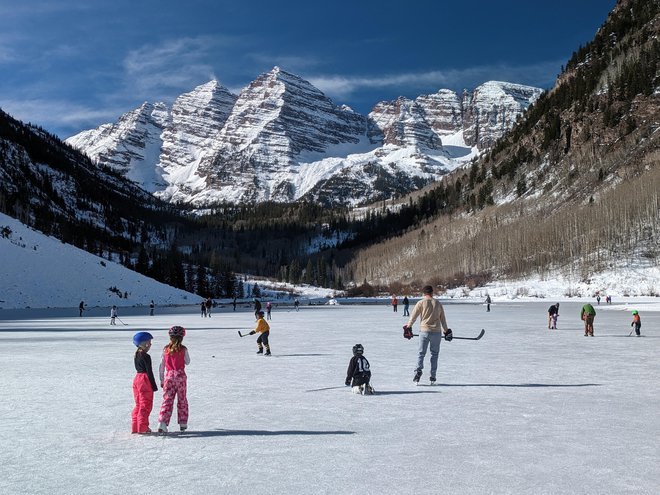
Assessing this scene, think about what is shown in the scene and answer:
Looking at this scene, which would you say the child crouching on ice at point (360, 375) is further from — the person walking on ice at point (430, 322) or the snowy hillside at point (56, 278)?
the snowy hillside at point (56, 278)

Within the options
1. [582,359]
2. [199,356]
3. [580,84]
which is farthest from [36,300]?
[580,84]

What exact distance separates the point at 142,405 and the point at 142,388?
0.83 feet

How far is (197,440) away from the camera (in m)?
8.36

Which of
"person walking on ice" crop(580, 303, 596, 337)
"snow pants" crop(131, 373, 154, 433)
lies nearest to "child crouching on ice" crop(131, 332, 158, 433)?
"snow pants" crop(131, 373, 154, 433)

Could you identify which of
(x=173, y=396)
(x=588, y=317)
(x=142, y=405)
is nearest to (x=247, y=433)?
(x=173, y=396)

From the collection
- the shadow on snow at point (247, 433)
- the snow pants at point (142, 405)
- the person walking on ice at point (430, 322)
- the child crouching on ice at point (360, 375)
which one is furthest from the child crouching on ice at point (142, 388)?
the person walking on ice at point (430, 322)

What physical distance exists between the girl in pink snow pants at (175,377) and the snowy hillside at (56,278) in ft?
227

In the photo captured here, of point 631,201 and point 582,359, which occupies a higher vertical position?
point 631,201

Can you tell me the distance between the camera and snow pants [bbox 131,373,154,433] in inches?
343

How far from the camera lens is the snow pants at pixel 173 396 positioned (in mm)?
8742

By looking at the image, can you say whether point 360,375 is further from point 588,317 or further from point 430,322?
point 588,317

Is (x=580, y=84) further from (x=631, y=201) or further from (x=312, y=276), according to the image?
(x=312, y=276)

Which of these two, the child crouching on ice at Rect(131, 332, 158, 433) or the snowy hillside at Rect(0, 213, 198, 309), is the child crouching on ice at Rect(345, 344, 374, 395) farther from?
the snowy hillside at Rect(0, 213, 198, 309)

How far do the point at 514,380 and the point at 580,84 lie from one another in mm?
174288
